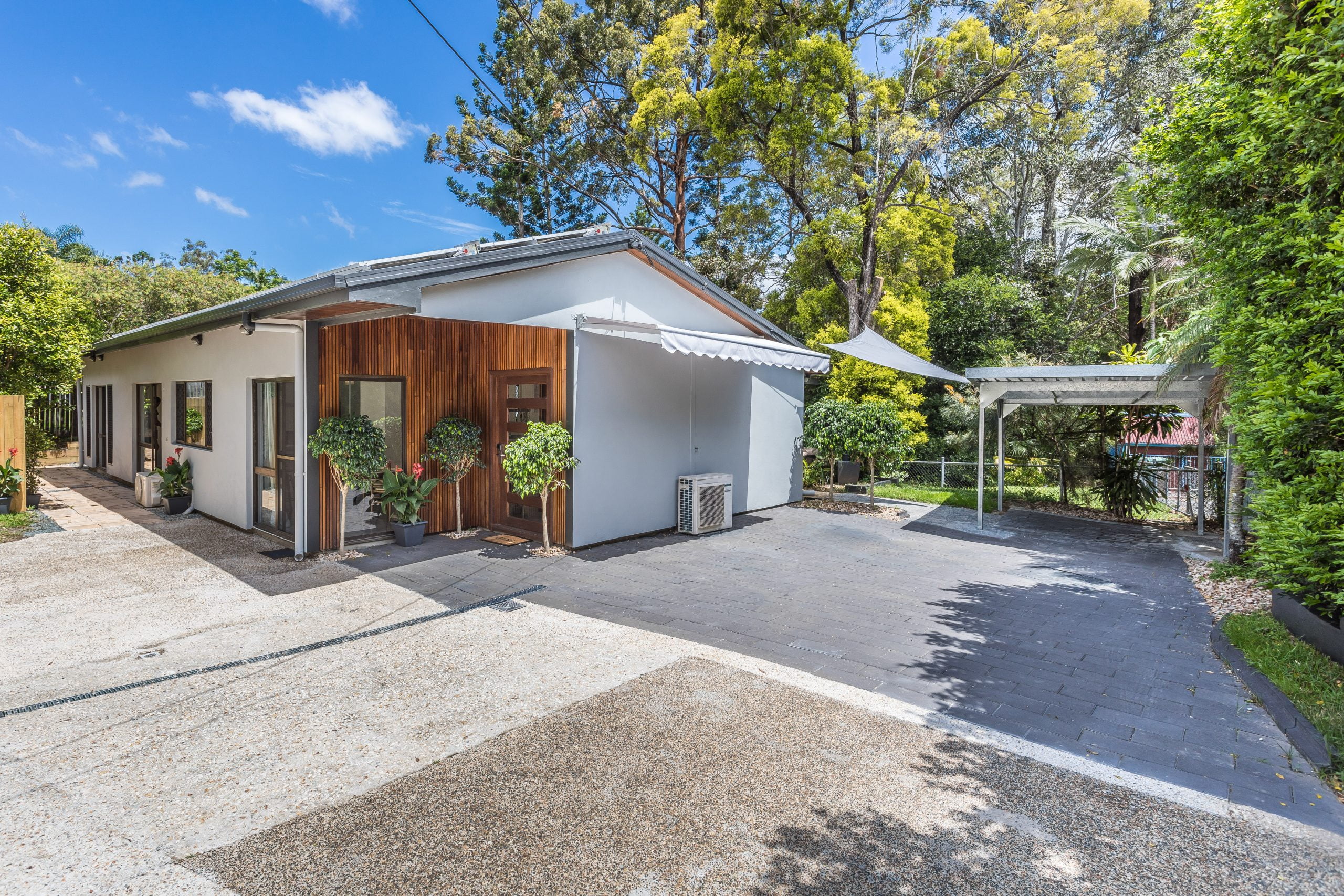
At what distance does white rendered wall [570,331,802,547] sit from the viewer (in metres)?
9.41

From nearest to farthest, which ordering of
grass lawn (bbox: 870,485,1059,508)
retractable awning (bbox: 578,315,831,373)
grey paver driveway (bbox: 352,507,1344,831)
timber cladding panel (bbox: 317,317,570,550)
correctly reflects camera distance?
grey paver driveway (bbox: 352,507,1344,831), retractable awning (bbox: 578,315,831,373), timber cladding panel (bbox: 317,317,570,550), grass lawn (bbox: 870,485,1059,508)

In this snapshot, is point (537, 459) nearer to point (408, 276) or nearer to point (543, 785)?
point (408, 276)

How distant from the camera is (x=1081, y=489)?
48.3ft

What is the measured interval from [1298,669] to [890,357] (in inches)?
337

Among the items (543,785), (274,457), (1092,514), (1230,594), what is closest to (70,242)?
(274,457)

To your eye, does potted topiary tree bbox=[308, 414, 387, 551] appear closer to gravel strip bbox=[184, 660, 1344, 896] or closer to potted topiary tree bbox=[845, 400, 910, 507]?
gravel strip bbox=[184, 660, 1344, 896]

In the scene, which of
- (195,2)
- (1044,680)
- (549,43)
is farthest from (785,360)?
(195,2)

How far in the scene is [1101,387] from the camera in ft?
35.9

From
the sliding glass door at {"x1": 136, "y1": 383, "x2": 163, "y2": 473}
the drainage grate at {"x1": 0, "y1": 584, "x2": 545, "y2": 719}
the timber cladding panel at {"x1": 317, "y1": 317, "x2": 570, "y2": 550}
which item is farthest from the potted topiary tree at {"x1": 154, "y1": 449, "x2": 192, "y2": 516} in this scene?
the drainage grate at {"x1": 0, "y1": 584, "x2": 545, "y2": 719}

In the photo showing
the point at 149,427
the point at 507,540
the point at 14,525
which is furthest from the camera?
the point at 149,427

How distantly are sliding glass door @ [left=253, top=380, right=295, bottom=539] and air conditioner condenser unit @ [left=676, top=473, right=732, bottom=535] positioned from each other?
19.1ft

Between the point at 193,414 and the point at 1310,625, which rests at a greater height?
the point at 193,414

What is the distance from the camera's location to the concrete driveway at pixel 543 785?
284cm

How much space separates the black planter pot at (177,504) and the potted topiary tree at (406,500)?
5.21 metres
